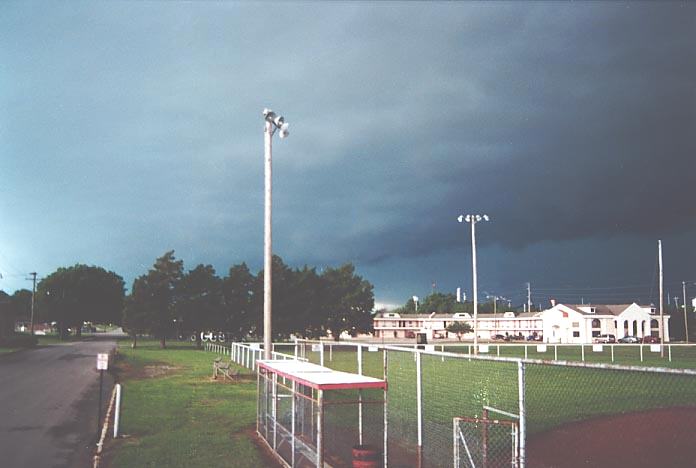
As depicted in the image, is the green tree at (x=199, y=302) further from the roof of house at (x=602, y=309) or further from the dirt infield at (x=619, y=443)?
the roof of house at (x=602, y=309)

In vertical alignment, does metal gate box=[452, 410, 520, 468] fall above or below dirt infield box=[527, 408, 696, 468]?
above

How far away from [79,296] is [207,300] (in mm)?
40973

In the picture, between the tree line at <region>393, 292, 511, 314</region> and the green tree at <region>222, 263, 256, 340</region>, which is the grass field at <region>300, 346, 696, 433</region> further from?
the tree line at <region>393, 292, 511, 314</region>

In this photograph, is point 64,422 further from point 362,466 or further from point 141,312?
point 141,312

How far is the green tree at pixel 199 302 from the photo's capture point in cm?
6581

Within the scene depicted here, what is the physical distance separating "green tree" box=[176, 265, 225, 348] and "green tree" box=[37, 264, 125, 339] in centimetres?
3743


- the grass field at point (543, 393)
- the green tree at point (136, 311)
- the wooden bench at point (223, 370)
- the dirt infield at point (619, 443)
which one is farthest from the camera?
the green tree at point (136, 311)

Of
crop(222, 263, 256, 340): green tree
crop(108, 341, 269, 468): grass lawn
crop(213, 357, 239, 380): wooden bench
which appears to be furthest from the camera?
crop(222, 263, 256, 340): green tree

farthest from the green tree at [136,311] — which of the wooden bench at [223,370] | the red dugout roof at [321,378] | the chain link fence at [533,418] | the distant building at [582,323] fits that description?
the distant building at [582,323]

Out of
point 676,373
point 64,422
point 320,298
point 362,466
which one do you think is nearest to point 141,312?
point 320,298

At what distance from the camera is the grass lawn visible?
39.5ft

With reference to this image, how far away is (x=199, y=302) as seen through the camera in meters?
66.8

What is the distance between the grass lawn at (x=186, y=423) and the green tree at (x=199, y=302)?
38.1 metres

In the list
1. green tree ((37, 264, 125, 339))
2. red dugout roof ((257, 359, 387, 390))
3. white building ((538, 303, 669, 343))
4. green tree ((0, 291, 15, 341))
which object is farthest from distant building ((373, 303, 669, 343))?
red dugout roof ((257, 359, 387, 390))
